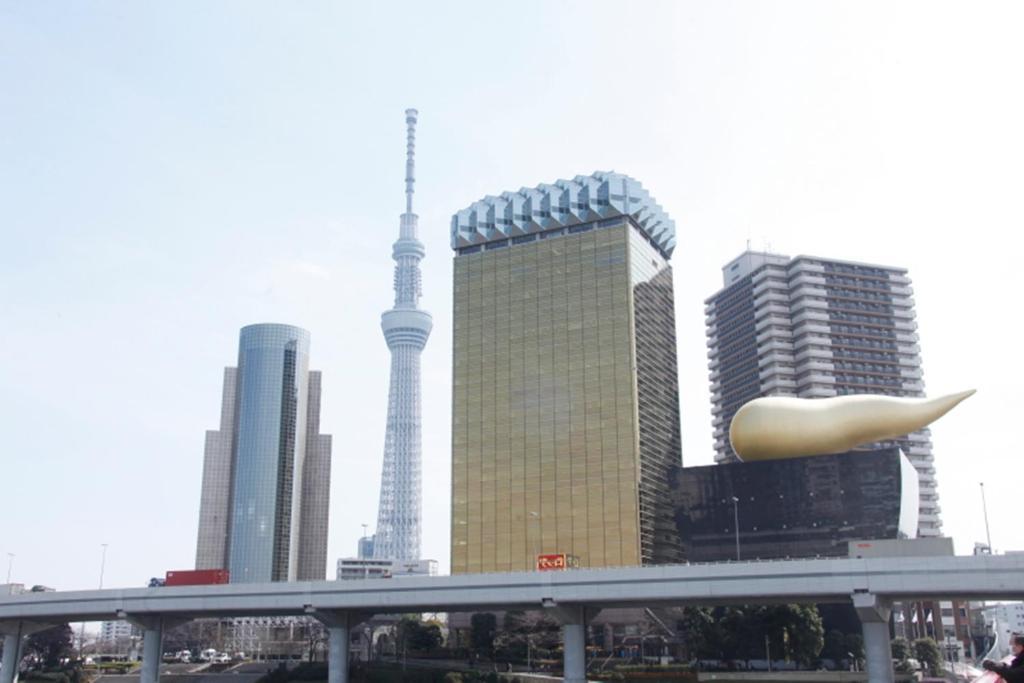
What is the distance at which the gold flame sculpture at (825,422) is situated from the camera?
102812mm

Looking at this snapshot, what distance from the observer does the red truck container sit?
91625 millimetres

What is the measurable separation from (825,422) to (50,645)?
10538 centimetres

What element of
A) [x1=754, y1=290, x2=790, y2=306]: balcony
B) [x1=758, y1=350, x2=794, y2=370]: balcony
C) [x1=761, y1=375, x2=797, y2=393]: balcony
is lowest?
[x1=761, y1=375, x2=797, y2=393]: balcony

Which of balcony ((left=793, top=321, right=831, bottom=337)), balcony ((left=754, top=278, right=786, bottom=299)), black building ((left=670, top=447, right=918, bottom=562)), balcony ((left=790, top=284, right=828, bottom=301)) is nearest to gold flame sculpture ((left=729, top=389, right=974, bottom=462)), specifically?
black building ((left=670, top=447, right=918, bottom=562))

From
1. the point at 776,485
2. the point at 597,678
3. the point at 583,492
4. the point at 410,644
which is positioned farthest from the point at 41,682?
the point at 776,485

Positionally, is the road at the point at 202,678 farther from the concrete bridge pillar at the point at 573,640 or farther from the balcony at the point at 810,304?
the balcony at the point at 810,304

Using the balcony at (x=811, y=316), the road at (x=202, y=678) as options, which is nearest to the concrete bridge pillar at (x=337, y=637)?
the road at (x=202, y=678)

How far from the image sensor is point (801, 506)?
4894 inches

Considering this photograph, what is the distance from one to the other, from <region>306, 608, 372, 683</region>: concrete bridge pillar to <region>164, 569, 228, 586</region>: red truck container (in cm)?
1246

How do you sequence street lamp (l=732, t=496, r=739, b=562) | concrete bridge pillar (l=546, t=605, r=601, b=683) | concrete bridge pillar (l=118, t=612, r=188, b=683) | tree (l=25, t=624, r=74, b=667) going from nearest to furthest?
concrete bridge pillar (l=546, t=605, r=601, b=683) → concrete bridge pillar (l=118, t=612, r=188, b=683) → street lamp (l=732, t=496, r=739, b=562) → tree (l=25, t=624, r=74, b=667)

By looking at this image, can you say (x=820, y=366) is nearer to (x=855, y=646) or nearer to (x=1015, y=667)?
(x=855, y=646)

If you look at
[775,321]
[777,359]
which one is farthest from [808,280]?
[777,359]

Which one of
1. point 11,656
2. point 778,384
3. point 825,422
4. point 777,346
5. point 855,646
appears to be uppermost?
point 777,346

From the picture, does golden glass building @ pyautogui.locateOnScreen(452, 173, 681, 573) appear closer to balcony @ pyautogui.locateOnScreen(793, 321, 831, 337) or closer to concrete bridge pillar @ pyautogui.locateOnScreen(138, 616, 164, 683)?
balcony @ pyautogui.locateOnScreen(793, 321, 831, 337)
